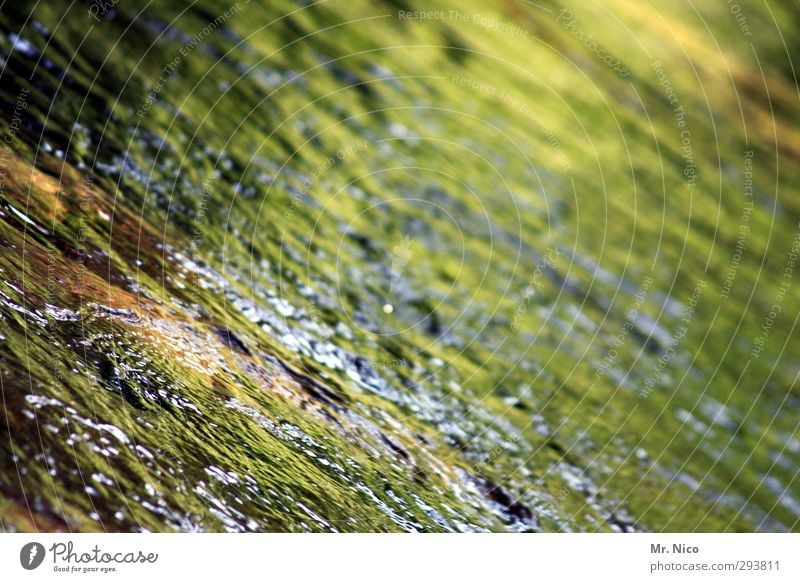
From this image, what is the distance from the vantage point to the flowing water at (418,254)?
5.14m

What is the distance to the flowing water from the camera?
514 cm

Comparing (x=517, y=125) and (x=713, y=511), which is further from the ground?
Result: (x=517, y=125)

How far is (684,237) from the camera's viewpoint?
567cm

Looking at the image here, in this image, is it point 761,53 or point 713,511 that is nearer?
point 761,53

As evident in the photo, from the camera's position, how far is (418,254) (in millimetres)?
5715

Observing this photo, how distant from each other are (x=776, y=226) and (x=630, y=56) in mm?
1538

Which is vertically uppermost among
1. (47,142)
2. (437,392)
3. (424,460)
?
(47,142)

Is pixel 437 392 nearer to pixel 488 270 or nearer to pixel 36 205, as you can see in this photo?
pixel 488 270

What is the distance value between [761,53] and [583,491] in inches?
124

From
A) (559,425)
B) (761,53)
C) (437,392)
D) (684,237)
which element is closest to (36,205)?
(437,392)

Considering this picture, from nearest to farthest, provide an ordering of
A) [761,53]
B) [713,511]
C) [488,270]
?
[761,53]
[713,511]
[488,270]

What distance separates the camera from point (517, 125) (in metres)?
5.44

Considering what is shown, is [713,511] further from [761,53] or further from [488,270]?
[761,53]

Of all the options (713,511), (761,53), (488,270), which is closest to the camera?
(761,53)
